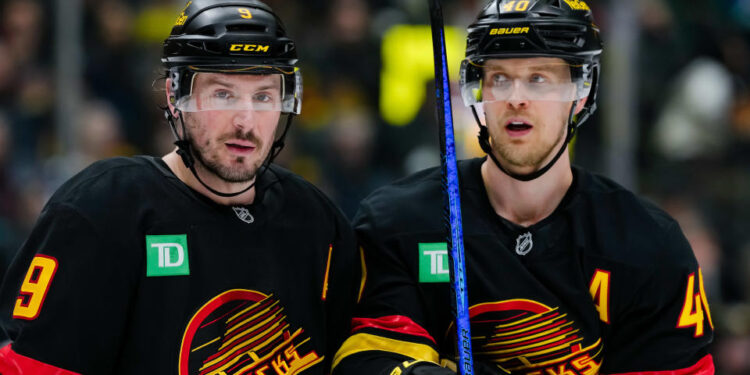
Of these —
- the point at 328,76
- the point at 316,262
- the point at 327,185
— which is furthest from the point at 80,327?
the point at 328,76

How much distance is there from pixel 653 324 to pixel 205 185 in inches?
48.1

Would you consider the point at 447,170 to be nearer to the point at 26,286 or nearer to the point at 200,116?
the point at 200,116

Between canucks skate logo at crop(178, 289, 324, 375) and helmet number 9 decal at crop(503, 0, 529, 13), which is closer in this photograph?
canucks skate logo at crop(178, 289, 324, 375)

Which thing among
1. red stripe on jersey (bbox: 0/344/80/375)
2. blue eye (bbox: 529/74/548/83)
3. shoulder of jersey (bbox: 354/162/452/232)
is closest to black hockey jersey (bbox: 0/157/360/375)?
red stripe on jersey (bbox: 0/344/80/375)

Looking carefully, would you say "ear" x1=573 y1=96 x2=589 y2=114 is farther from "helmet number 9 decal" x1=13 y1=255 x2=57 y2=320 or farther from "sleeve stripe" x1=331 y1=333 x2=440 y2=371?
"helmet number 9 decal" x1=13 y1=255 x2=57 y2=320

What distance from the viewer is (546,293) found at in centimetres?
307

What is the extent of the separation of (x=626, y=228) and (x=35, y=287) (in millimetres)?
1511

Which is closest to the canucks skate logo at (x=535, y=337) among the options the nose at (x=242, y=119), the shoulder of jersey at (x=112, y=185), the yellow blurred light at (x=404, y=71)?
the nose at (x=242, y=119)

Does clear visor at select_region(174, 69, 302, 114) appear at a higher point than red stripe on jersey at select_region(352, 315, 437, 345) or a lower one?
higher

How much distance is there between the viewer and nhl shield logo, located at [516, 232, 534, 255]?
3111 mm

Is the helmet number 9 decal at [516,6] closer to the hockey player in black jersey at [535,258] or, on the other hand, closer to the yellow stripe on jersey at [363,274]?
the hockey player in black jersey at [535,258]

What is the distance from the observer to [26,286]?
273 centimetres

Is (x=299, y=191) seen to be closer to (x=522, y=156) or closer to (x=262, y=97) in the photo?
(x=262, y=97)

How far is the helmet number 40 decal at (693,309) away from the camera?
309cm
